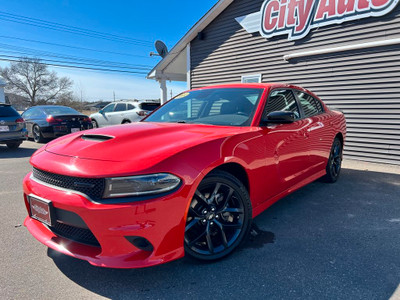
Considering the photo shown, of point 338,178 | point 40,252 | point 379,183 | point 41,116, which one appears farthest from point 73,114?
point 379,183

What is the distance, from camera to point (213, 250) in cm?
211

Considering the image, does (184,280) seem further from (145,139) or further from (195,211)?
(145,139)

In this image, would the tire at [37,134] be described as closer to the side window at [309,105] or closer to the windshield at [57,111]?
the windshield at [57,111]

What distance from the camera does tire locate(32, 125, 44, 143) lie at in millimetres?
8953

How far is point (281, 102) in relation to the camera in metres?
3.09

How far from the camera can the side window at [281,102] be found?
2824 millimetres

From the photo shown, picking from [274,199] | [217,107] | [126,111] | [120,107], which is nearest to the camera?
[274,199]

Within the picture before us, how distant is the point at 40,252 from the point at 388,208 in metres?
A: 3.93

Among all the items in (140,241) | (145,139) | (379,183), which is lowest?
(379,183)

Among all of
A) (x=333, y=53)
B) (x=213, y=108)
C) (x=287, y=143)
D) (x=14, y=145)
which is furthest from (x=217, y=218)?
(x=14, y=145)

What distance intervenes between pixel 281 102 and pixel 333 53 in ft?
14.6

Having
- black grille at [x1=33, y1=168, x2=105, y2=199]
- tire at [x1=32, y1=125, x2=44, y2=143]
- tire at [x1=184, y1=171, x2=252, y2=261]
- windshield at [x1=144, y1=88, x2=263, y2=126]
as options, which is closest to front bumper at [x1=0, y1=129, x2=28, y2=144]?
tire at [x1=32, y1=125, x2=44, y2=143]

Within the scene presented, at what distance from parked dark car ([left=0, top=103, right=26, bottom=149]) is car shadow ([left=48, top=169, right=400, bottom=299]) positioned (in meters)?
6.47

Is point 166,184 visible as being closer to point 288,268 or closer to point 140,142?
point 140,142
